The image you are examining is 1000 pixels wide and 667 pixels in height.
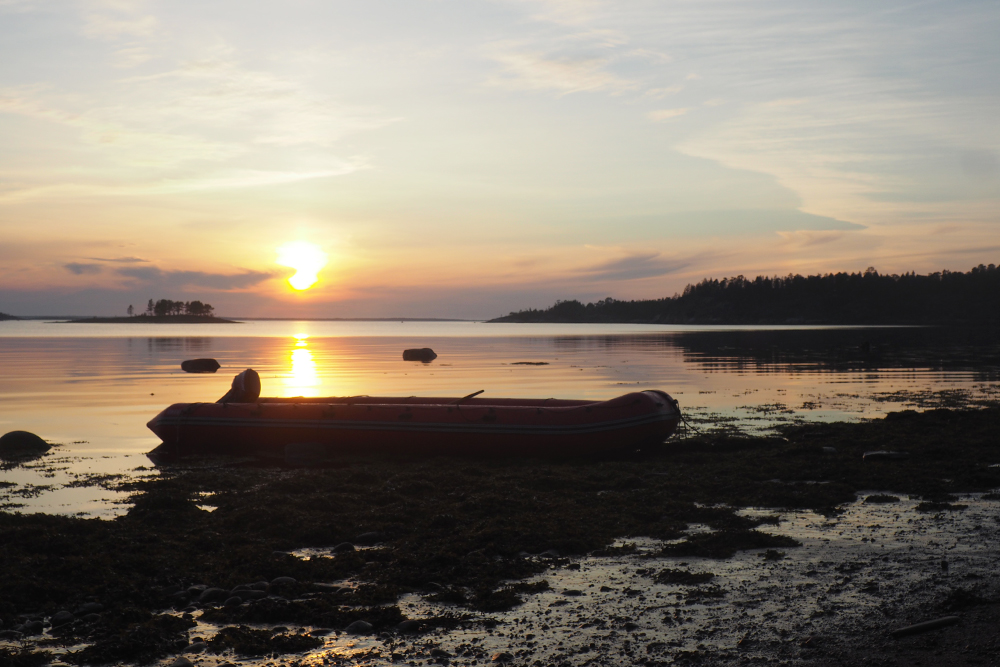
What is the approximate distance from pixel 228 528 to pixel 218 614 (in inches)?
139

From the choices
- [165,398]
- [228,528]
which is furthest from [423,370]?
[228,528]

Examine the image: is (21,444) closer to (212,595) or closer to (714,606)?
(212,595)

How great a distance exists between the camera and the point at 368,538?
386 inches

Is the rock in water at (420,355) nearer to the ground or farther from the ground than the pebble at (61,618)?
farther from the ground

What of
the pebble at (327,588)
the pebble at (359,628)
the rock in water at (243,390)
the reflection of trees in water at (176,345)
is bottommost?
the pebble at (327,588)

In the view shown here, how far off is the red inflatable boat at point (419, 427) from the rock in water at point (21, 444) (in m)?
2.49

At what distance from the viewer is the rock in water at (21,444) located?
1777 cm

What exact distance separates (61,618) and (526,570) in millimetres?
4567

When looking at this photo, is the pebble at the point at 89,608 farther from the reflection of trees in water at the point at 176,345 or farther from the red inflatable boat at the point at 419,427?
the reflection of trees in water at the point at 176,345

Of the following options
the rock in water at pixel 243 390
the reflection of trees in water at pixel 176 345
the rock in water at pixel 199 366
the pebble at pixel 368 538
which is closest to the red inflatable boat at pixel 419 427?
the rock in water at pixel 243 390

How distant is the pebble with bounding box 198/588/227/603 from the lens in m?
7.56

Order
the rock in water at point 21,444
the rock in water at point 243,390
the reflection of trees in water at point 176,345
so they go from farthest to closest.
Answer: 1. the reflection of trees in water at point 176,345
2. the rock in water at point 243,390
3. the rock in water at point 21,444

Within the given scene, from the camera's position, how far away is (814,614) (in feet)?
22.1

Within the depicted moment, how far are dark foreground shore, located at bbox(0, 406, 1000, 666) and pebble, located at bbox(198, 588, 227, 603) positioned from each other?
0.10 ft
